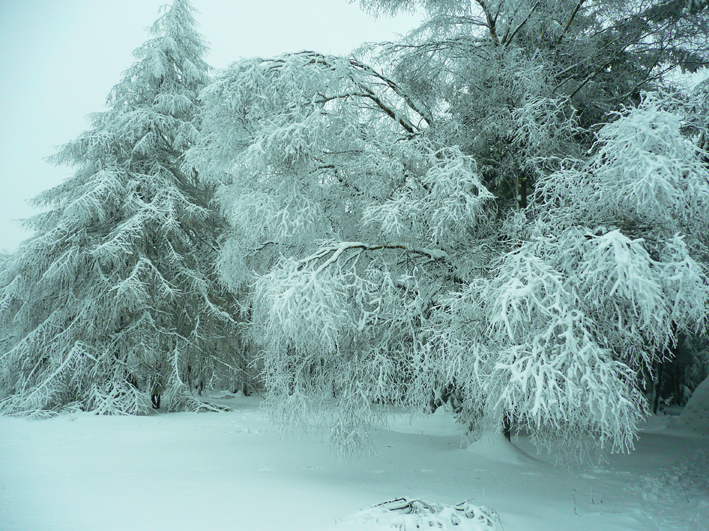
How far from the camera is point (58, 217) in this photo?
12477 mm

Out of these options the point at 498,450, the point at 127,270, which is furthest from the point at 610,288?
the point at 127,270

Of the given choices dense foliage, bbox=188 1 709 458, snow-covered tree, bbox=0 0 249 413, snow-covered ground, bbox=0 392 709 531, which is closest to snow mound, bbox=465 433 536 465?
snow-covered ground, bbox=0 392 709 531

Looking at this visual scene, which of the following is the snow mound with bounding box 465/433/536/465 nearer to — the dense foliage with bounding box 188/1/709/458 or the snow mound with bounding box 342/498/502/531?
the dense foliage with bounding box 188/1/709/458

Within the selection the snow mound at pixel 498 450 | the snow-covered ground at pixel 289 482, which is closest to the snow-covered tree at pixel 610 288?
the snow-covered ground at pixel 289 482

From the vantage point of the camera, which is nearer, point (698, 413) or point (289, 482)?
point (289, 482)

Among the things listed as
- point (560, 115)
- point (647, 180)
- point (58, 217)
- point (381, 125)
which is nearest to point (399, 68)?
point (381, 125)

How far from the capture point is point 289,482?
593 centimetres

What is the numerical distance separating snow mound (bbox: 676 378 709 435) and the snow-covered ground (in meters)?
4.59

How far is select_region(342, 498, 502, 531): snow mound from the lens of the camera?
168 inches

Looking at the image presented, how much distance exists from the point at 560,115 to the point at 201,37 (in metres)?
11.3

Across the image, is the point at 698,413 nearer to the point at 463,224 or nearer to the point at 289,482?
the point at 463,224

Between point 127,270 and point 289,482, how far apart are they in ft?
26.2

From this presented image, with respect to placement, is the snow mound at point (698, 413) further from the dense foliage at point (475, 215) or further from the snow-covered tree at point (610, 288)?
the snow-covered tree at point (610, 288)

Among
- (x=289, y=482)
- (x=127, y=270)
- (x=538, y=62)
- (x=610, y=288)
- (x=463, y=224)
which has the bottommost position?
(x=289, y=482)
